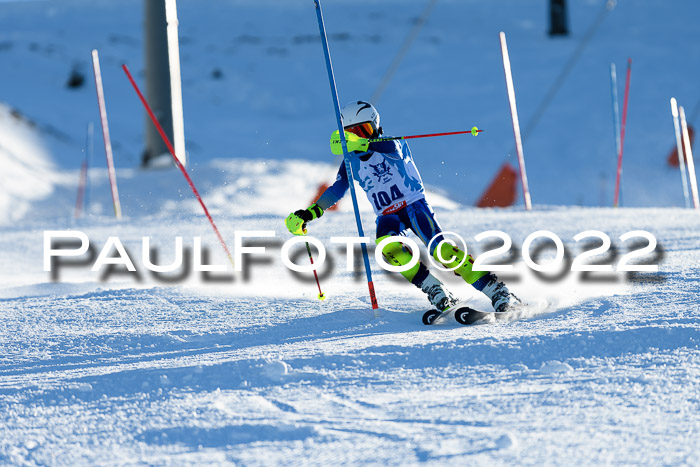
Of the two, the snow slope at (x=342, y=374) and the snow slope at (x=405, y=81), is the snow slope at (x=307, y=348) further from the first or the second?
the snow slope at (x=405, y=81)

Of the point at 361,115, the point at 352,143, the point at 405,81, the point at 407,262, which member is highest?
the point at 405,81

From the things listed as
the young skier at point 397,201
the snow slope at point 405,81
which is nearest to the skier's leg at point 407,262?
the young skier at point 397,201

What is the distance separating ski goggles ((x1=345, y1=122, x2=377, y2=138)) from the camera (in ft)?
12.6

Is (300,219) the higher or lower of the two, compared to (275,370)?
higher

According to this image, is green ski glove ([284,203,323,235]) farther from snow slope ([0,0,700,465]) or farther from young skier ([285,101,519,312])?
snow slope ([0,0,700,465])

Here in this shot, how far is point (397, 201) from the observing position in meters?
3.82

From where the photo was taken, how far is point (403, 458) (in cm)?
213

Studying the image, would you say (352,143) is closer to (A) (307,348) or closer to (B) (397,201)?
(B) (397,201)

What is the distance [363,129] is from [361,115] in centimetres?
6

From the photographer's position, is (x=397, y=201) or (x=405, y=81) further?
(x=405, y=81)

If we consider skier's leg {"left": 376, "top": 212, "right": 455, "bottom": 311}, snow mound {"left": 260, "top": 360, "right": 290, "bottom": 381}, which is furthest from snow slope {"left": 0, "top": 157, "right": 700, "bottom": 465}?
skier's leg {"left": 376, "top": 212, "right": 455, "bottom": 311}

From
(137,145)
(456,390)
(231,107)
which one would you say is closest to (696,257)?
(456,390)

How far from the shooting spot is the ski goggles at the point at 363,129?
3.85m

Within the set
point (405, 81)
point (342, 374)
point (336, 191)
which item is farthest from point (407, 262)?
point (405, 81)
